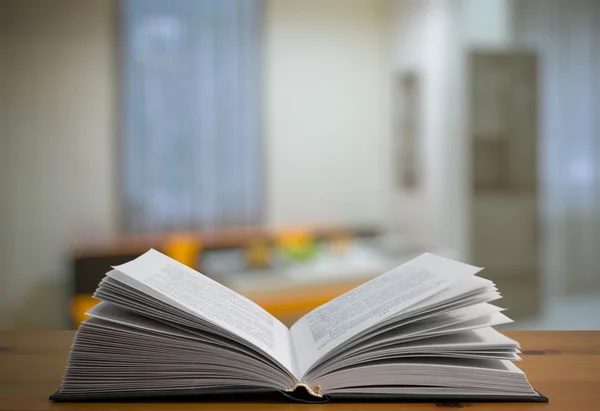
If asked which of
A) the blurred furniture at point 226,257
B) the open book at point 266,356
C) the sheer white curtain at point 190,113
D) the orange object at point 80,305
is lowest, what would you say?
the orange object at point 80,305

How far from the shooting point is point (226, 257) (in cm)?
357

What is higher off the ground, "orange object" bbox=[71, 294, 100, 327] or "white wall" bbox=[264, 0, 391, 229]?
"white wall" bbox=[264, 0, 391, 229]

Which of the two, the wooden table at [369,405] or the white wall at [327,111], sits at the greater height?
the white wall at [327,111]

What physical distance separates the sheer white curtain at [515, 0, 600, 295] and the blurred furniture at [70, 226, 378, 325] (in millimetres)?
1293

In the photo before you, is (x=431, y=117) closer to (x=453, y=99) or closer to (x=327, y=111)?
(x=453, y=99)

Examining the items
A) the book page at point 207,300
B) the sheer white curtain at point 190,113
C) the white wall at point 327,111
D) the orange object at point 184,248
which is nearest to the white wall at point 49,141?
the sheer white curtain at point 190,113

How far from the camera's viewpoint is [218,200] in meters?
4.39

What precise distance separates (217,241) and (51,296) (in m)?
1.09

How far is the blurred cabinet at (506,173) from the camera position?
3.82m

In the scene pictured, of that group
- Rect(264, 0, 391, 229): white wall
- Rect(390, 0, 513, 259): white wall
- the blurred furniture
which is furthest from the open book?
Rect(264, 0, 391, 229): white wall

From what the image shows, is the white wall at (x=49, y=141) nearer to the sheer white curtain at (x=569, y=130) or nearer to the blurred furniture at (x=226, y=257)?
the blurred furniture at (x=226, y=257)

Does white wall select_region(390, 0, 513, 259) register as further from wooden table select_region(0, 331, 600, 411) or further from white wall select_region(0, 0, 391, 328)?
wooden table select_region(0, 331, 600, 411)

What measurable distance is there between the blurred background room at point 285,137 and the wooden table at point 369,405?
2.61 meters

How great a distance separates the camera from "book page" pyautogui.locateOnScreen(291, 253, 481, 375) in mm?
674
